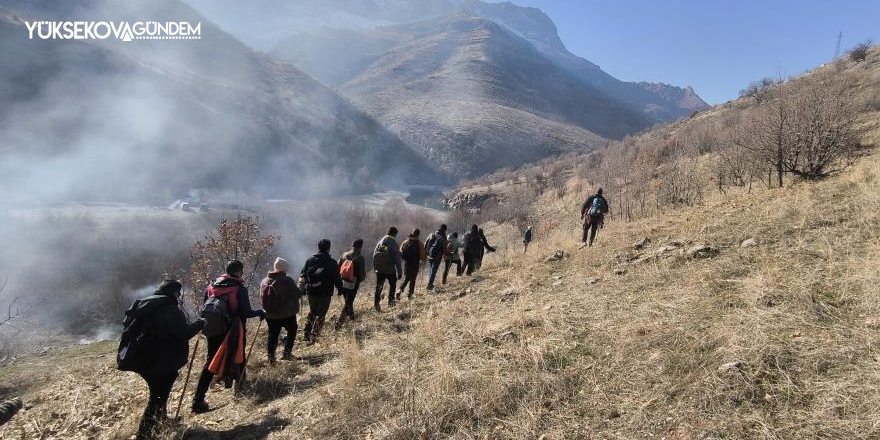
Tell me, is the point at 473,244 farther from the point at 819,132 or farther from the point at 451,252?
the point at 819,132

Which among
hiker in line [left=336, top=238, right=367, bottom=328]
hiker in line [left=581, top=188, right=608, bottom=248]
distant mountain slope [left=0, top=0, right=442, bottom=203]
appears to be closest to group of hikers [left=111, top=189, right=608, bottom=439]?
hiker in line [left=336, top=238, right=367, bottom=328]

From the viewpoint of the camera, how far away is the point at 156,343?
13.3 ft

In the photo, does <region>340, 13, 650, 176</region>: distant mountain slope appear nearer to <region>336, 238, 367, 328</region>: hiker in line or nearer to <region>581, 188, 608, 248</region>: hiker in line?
<region>581, 188, 608, 248</region>: hiker in line

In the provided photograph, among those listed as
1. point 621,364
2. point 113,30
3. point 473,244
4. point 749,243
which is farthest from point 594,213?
point 113,30

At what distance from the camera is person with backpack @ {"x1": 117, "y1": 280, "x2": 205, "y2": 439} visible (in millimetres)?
3994

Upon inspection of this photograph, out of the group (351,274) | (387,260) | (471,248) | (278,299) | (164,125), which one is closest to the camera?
(278,299)

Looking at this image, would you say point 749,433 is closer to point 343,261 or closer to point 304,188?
point 343,261

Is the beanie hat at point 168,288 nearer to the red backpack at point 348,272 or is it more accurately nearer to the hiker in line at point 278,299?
the hiker in line at point 278,299

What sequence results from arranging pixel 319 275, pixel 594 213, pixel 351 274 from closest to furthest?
pixel 319 275 < pixel 351 274 < pixel 594 213

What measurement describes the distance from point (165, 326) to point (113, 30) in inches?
5173

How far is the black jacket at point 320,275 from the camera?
22.0 ft

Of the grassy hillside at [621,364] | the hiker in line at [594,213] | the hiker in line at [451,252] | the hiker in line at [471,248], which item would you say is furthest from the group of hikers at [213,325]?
the hiker in line at [594,213]

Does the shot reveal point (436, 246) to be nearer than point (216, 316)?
No

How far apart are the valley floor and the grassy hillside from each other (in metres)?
0.02
